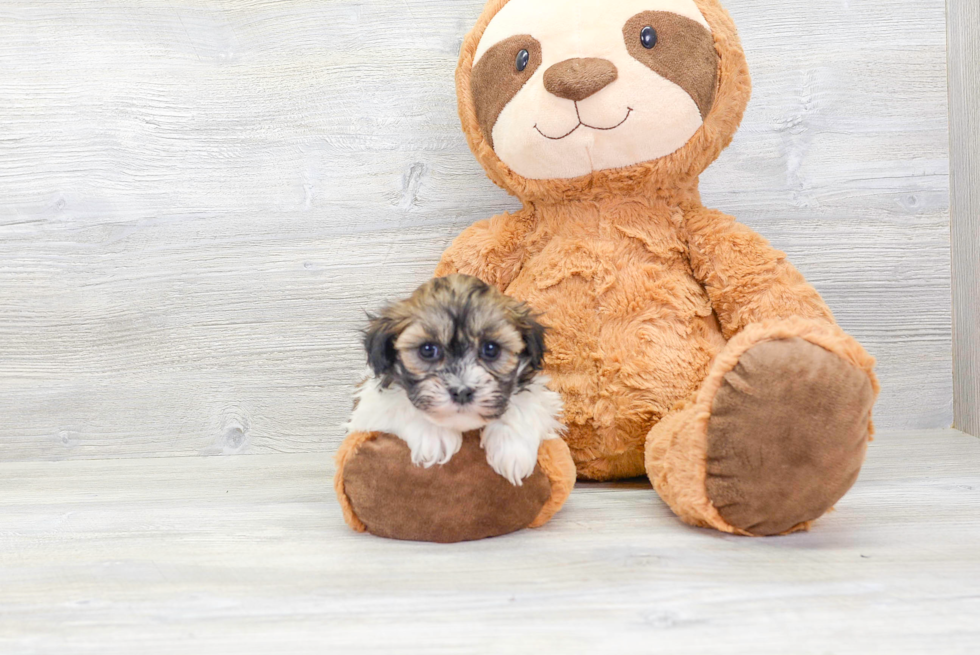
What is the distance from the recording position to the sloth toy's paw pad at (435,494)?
4.06 feet

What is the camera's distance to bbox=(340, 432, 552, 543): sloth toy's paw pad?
124cm

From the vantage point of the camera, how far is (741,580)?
41.3 inches

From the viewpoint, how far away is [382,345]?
1194 millimetres

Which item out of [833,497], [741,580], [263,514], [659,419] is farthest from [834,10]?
[263,514]

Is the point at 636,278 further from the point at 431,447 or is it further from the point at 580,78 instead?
the point at 431,447

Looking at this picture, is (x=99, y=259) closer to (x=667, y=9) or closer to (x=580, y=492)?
(x=580, y=492)

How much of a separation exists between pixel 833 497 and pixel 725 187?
959mm

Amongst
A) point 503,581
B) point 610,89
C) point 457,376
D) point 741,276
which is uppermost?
point 610,89

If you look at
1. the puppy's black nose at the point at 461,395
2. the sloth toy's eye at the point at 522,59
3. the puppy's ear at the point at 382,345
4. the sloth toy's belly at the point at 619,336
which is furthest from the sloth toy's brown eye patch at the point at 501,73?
the puppy's black nose at the point at 461,395

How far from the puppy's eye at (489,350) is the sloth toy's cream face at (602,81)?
0.50 metres

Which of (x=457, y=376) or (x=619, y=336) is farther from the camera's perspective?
(x=619, y=336)

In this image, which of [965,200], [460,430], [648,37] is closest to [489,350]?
[460,430]

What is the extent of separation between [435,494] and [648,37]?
92cm

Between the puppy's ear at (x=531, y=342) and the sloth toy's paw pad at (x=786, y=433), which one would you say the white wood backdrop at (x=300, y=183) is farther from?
the sloth toy's paw pad at (x=786, y=433)
